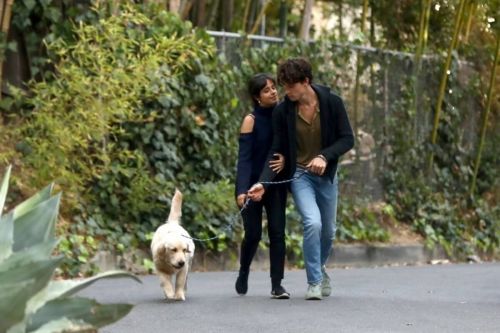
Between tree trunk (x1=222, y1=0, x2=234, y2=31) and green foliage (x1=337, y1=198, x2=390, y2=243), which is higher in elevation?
tree trunk (x1=222, y1=0, x2=234, y2=31)

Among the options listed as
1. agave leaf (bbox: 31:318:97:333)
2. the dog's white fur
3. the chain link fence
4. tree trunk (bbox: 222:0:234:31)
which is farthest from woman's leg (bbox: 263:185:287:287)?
tree trunk (bbox: 222:0:234:31)

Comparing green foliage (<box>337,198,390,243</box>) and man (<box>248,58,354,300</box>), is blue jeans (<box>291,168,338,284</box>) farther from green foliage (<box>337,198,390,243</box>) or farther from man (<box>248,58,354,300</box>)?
green foliage (<box>337,198,390,243</box>)

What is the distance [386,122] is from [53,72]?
21.9 feet

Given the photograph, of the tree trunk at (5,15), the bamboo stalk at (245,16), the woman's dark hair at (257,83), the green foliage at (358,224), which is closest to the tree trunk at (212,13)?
the bamboo stalk at (245,16)

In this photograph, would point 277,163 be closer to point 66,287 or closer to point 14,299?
point 66,287

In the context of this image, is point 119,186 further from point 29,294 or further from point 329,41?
point 29,294

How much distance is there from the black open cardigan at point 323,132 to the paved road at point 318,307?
3.37ft

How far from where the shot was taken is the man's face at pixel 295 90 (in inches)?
394

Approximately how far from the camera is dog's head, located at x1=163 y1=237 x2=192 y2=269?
985cm

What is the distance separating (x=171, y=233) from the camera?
9.98 metres

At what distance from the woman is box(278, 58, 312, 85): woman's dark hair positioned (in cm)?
45

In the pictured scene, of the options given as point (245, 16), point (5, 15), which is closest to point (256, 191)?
point (5, 15)

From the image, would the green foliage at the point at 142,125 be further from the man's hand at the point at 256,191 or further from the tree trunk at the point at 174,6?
the man's hand at the point at 256,191

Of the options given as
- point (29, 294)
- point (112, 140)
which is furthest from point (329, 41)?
point (29, 294)
